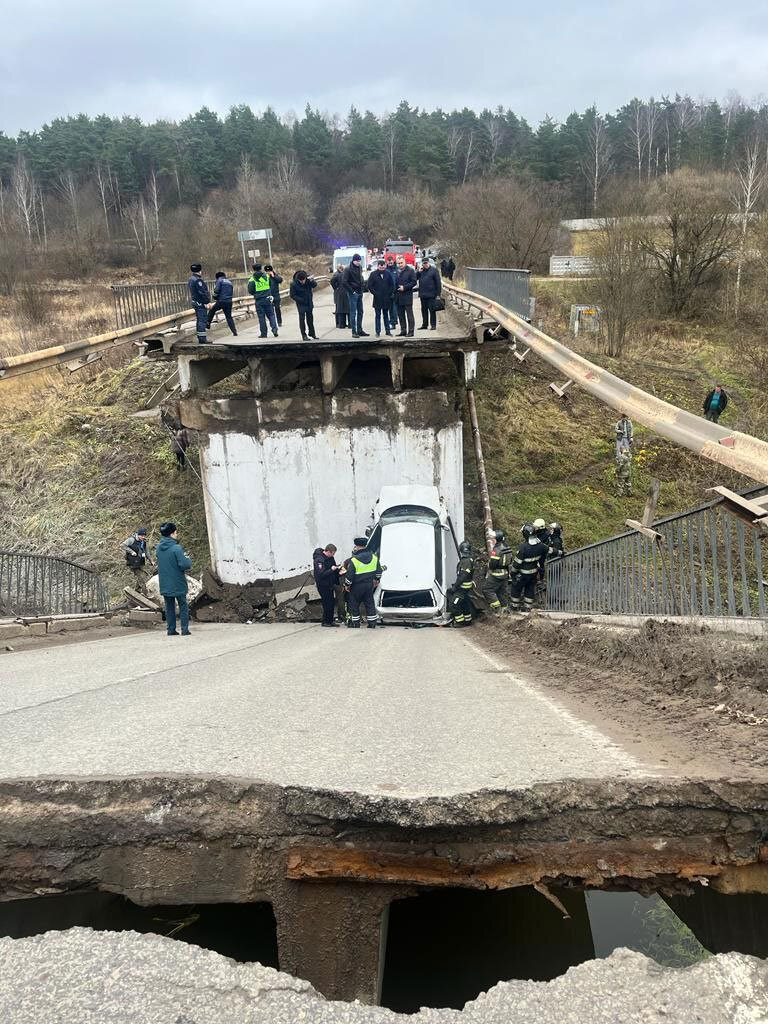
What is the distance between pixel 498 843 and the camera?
2.77 m

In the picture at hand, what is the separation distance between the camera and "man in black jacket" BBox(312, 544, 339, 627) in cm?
1327

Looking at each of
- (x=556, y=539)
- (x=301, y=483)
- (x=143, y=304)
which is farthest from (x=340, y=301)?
(x=556, y=539)

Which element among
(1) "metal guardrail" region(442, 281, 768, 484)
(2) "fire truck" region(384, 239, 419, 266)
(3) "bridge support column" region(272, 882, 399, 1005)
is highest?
(2) "fire truck" region(384, 239, 419, 266)

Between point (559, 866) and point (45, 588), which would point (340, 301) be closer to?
point (45, 588)

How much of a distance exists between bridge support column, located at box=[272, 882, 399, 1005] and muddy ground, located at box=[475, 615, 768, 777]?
146 centimetres

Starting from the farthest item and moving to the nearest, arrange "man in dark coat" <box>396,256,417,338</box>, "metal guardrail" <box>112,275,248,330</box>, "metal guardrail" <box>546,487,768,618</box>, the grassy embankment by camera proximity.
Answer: "metal guardrail" <box>112,275,248,330</box>, the grassy embankment, "man in dark coat" <box>396,256,417,338</box>, "metal guardrail" <box>546,487,768,618</box>

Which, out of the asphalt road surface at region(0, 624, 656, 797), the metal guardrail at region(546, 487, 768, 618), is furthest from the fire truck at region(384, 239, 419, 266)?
the asphalt road surface at region(0, 624, 656, 797)

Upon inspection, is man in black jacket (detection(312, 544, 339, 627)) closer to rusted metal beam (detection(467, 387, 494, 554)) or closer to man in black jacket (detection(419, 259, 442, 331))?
rusted metal beam (detection(467, 387, 494, 554))

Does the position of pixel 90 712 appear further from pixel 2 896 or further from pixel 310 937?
pixel 310 937

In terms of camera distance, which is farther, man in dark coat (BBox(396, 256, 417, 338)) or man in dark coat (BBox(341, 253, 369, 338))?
man in dark coat (BBox(341, 253, 369, 338))

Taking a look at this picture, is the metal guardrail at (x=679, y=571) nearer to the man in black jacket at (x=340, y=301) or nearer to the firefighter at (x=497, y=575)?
the firefighter at (x=497, y=575)

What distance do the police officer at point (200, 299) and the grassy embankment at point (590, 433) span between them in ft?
28.7

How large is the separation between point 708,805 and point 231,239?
5832cm

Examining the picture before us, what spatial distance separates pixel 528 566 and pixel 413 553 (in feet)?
9.58
